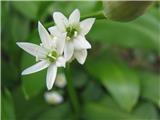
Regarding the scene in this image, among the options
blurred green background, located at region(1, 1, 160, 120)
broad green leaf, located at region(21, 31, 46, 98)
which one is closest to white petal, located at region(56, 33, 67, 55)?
broad green leaf, located at region(21, 31, 46, 98)

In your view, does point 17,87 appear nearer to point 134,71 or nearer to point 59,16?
point 134,71

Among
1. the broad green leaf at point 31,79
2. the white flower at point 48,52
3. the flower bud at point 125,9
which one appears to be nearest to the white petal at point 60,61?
the white flower at point 48,52

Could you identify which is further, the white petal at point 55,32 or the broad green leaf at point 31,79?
the broad green leaf at point 31,79

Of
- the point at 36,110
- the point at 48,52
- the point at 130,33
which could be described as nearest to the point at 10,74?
the point at 36,110

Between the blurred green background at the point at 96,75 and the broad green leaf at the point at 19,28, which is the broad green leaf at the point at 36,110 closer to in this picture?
the blurred green background at the point at 96,75

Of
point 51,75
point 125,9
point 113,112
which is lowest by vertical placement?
point 113,112

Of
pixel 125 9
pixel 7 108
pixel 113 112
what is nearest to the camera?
pixel 125 9

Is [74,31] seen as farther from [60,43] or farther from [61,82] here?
[61,82]

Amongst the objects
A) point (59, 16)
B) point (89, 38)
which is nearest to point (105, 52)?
point (89, 38)
